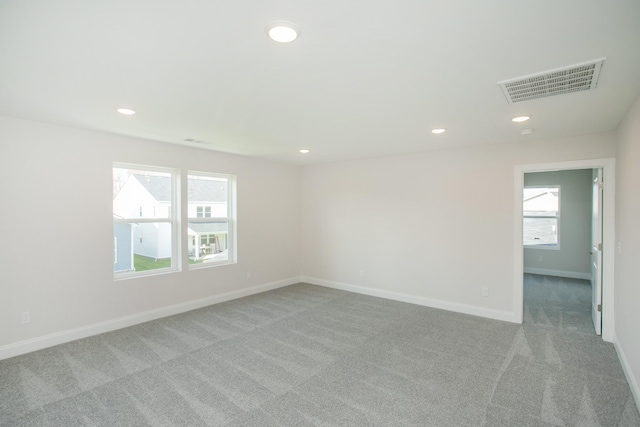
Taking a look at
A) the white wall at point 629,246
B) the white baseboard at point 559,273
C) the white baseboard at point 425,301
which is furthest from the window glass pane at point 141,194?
the white baseboard at point 559,273

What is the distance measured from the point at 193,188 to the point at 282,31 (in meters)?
3.80

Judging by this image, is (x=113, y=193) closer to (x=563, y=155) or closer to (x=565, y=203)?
(x=563, y=155)

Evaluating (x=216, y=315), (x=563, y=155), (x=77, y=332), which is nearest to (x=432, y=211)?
(x=563, y=155)

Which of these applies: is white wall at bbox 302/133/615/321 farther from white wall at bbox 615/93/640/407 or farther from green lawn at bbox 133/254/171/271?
green lawn at bbox 133/254/171/271

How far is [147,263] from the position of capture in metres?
4.47

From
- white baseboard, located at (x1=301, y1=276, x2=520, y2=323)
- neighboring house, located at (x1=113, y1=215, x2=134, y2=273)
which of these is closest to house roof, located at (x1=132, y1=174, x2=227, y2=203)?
neighboring house, located at (x1=113, y1=215, x2=134, y2=273)

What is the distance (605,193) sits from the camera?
3.73 m

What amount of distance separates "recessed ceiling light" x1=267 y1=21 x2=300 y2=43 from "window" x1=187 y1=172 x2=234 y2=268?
3.63m

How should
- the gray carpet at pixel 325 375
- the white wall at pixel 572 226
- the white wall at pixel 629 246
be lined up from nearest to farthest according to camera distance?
1. the gray carpet at pixel 325 375
2. the white wall at pixel 629 246
3. the white wall at pixel 572 226

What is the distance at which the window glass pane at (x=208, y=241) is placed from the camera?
5.03 m

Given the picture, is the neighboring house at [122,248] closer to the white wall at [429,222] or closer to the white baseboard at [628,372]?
the white wall at [429,222]

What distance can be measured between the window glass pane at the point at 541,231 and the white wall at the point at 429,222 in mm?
4093

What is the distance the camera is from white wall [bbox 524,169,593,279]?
6.89m

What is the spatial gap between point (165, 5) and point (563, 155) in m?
4.56
